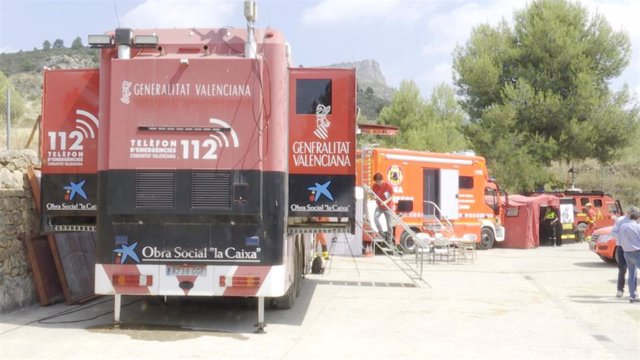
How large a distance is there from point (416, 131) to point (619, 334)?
1322 inches

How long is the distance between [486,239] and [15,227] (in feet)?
58.1

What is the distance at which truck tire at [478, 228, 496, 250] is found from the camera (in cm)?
2409

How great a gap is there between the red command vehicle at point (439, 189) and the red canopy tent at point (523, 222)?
180cm

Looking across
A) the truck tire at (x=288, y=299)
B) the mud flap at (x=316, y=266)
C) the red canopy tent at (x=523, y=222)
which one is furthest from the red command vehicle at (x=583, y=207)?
the truck tire at (x=288, y=299)

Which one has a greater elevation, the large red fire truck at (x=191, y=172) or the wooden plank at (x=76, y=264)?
the large red fire truck at (x=191, y=172)

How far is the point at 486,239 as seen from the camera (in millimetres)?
24219

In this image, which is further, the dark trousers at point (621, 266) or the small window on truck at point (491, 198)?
the small window on truck at point (491, 198)

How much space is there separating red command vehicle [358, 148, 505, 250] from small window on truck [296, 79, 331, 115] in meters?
11.3

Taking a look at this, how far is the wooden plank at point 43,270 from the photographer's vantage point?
32.2 feet

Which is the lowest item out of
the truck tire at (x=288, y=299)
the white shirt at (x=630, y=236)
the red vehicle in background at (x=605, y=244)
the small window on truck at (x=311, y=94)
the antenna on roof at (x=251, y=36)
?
the truck tire at (x=288, y=299)

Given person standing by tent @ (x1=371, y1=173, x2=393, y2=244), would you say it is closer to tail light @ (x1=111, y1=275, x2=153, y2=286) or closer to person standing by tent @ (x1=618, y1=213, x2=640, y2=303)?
person standing by tent @ (x1=618, y1=213, x2=640, y2=303)

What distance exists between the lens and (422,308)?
35.3 ft

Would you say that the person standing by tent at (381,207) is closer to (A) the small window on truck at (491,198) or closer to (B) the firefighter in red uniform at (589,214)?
(A) the small window on truck at (491,198)

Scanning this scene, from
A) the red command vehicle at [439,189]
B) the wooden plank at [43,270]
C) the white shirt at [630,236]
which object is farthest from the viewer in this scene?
the red command vehicle at [439,189]
